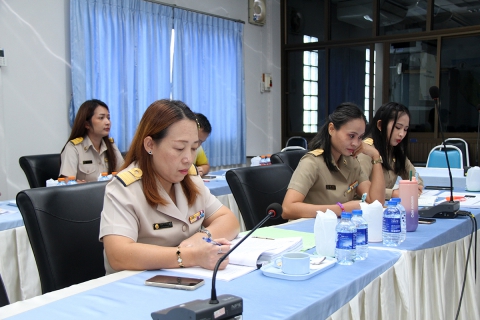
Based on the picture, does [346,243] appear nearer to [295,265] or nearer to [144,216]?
[295,265]

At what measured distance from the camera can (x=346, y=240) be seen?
58.1 inches

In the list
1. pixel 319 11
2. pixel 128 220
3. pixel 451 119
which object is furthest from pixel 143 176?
pixel 319 11

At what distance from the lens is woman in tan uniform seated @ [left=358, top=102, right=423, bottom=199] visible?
9.18 ft

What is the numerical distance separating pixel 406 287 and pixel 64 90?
3996mm

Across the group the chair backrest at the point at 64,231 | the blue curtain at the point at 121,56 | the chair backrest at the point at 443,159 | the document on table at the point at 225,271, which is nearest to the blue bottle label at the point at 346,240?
the document on table at the point at 225,271

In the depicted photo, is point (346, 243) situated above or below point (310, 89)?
below

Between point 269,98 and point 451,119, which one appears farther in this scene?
point 269,98

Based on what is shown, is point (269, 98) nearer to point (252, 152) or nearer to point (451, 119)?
point (252, 152)

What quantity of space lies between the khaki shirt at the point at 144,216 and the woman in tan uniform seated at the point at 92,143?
2045 millimetres

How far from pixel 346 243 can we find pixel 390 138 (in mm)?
1524

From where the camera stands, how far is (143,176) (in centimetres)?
162

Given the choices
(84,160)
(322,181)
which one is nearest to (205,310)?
(322,181)

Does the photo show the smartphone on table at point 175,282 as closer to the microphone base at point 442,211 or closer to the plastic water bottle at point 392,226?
the plastic water bottle at point 392,226

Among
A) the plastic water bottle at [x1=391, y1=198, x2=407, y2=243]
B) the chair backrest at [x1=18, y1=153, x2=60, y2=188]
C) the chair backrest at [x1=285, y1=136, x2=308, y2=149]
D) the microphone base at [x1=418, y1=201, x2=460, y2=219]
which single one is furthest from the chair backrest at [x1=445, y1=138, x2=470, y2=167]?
the chair backrest at [x1=18, y1=153, x2=60, y2=188]
